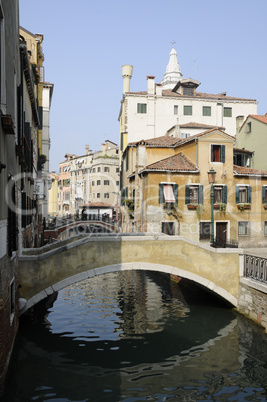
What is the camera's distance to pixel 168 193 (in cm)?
2392

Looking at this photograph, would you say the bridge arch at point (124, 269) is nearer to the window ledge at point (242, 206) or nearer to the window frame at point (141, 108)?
the window ledge at point (242, 206)

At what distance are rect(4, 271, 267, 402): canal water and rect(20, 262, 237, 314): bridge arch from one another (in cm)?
108

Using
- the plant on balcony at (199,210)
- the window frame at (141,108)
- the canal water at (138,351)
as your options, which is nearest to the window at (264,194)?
the plant on balcony at (199,210)

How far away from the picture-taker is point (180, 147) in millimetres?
27156

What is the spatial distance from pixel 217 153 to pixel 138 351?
16.4 metres

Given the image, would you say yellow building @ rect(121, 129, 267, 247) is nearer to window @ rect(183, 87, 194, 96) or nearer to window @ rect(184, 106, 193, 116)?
window @ rect(184, 106, 193, 116)

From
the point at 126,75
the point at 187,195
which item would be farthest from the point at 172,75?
the point at 187,195

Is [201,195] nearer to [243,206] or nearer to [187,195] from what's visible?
[187,195]

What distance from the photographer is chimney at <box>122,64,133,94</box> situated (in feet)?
125

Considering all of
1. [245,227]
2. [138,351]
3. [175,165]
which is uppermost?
[175,165]

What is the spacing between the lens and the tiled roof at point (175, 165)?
23984mm

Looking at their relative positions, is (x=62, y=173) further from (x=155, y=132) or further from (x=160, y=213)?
(x=160, y=213)

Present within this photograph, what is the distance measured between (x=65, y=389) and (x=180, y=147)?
20.3 metres

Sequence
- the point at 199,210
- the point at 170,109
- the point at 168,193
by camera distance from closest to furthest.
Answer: the point at 168,193 → the point at 199,210 → the point at 170,109
